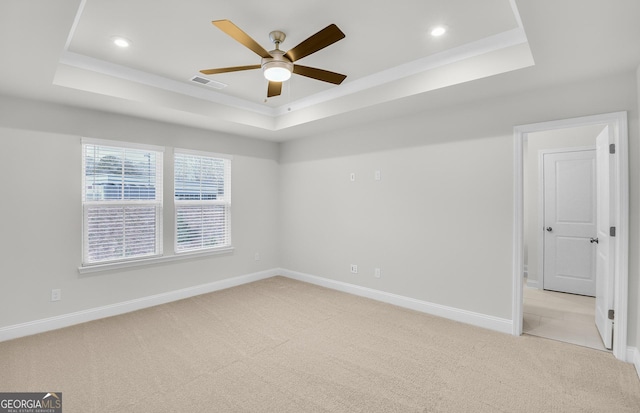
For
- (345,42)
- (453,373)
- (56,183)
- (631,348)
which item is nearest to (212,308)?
(56,183)

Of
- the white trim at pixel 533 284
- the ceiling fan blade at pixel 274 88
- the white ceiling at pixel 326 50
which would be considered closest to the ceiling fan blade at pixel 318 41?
the white ceiling at pixel 326 50

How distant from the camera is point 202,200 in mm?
4789

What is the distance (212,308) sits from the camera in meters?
4.06

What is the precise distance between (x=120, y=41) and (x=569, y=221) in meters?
6.11

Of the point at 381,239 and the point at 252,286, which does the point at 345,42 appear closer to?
the point at 381,239

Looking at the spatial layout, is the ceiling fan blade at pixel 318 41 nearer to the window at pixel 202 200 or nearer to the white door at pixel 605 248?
the white door at pixel 605 248

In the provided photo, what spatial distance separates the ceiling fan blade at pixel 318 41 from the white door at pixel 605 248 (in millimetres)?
2691

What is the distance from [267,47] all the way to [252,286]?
357 cm

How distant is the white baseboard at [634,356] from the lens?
2.52m

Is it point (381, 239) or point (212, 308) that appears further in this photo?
point (381, 239)

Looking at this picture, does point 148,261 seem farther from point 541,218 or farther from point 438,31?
point 541,218

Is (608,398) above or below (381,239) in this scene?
below

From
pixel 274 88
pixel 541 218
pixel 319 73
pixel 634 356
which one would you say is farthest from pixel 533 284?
pixel 274 88

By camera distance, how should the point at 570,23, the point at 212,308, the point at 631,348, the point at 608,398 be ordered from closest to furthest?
the point at 570,23 → the point at 608,398 → the point at 631,348 → the point at 212,308
